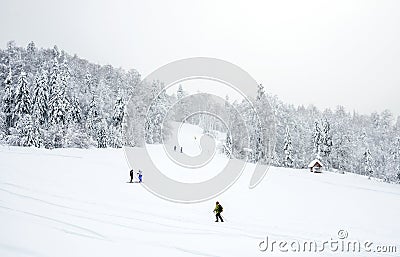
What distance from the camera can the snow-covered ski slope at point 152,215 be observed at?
33.1ft

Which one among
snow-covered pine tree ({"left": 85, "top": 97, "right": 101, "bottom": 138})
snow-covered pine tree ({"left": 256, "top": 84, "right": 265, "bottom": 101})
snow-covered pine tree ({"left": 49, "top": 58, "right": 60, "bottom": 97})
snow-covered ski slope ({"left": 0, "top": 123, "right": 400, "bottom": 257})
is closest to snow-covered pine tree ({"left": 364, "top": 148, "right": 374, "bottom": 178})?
snow-covered pine tree ({"left": 256, "top": 84, "right": 265, "bottom": 101})

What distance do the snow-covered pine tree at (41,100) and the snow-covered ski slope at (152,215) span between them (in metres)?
21.6

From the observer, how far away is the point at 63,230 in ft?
35.8

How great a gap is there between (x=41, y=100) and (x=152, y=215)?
4637 centimetres

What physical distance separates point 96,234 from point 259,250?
21.4ft

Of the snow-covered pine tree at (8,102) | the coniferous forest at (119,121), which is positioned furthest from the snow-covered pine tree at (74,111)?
the snow-covered pine tree at (8,102)

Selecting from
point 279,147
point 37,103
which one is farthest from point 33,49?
point 279,147

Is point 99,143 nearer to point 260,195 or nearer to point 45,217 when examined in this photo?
point 260,195

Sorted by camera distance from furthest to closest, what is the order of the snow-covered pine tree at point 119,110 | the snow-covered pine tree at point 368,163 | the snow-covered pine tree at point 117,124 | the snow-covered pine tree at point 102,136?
the snow-covered pine tree at point 368,163
the snow-covered pine tree at point 102,136
the snow-covered pine tree at point 117,124
the snow-covered pine tree at point 119,110

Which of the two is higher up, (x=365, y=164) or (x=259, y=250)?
(x=365, y=164)

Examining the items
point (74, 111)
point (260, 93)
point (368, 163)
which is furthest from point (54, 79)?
point (368, 163)

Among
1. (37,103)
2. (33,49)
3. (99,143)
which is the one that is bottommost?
(99,143)

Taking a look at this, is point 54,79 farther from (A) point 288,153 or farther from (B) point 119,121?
(A) point 288,153

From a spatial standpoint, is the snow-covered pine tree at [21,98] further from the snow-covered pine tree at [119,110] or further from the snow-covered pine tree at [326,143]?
the snow-covered pine tree at [326,143]
